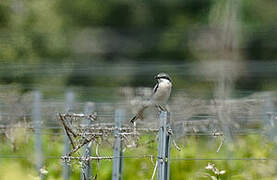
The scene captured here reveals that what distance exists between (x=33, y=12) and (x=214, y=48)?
2.38 metres

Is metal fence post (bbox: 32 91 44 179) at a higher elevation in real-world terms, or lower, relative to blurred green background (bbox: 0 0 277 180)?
lower

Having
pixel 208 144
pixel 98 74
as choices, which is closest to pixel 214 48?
pixel 98 74

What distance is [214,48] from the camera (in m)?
12.0

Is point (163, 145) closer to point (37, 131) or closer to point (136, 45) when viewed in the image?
point (37, 131)

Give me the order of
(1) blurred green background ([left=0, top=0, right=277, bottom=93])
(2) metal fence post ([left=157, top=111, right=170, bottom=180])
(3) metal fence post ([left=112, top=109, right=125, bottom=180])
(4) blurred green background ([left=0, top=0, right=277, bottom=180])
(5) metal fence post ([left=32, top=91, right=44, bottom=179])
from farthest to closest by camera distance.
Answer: (1) blurred green background ([left=0, top=0, right=277, bottom=93]), (4) blurred green background ([left=0, top=0, right=277, bottom=180]), (5) metal fence post ([left=32, top=91, right=44, bottom=179]), (3) metal fence post ([left=112, top=109, right=125, bottom=180]), (2) metal fence post ([left=157, top=111, right=170, bottom=180])

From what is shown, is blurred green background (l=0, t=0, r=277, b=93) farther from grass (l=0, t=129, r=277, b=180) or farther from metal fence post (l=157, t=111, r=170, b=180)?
metal fence post (l=157, t=111, r=170, b=180)

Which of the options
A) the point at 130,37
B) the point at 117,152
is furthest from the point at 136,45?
the point at 117,152

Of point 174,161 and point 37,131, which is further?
point 37,131

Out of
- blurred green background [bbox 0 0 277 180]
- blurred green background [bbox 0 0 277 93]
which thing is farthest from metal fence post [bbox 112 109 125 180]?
blurred green background [bbox 0 0 277 93]

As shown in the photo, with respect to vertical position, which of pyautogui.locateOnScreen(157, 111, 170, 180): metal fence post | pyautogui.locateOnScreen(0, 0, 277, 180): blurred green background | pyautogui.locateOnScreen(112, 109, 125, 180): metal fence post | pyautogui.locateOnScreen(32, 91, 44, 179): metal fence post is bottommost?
pyautogui.locateOnScreen(157, 111, 170, 180): metal fence post

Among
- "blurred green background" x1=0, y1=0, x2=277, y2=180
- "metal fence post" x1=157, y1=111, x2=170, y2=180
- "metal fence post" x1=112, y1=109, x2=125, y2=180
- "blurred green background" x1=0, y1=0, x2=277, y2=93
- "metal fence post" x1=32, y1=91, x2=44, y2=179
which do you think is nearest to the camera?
"metal fence post" x1=157, y1=111, x2=170, y2=180

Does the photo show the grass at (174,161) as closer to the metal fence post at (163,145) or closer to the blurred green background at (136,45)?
the metal fence post at (163,145)

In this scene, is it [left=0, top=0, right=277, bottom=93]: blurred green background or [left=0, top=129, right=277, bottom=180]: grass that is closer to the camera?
[left=0, top=129, right=277, bottom=180]: grass

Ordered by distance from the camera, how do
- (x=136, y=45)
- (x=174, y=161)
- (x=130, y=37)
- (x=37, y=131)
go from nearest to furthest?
(x=174, y=161) → (x=37, y=131) → (x=136, y=45) → (x=130, y=37)
